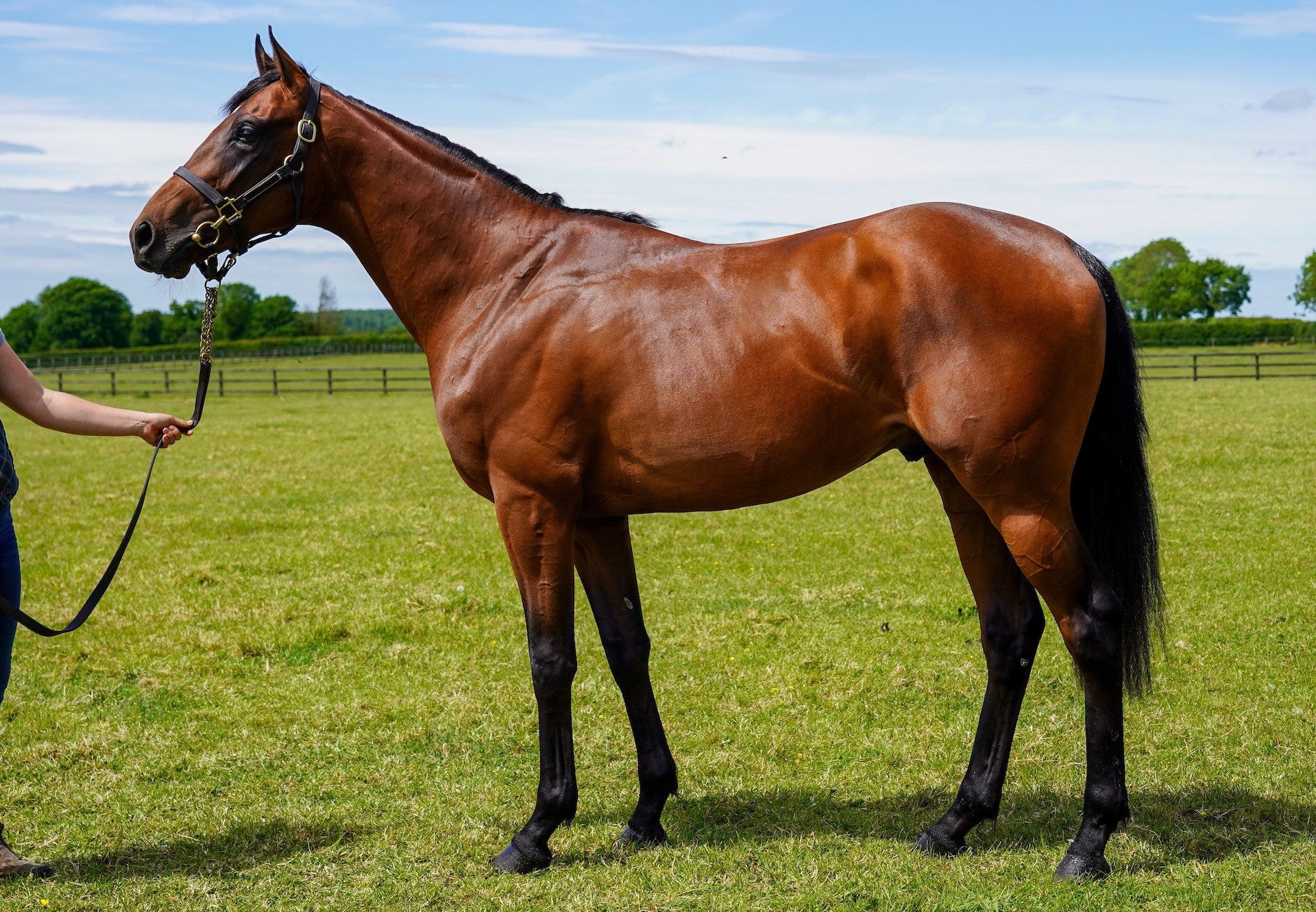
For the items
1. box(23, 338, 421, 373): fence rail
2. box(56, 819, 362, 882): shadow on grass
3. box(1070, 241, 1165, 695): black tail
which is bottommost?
box(56, 819, 362, 882): shadow on grass

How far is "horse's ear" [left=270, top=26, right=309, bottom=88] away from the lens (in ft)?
12.8

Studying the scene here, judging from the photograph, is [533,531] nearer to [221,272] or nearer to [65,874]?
[221,272]

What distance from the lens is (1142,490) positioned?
156 inches

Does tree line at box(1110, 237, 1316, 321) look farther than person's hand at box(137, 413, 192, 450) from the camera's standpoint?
Yes

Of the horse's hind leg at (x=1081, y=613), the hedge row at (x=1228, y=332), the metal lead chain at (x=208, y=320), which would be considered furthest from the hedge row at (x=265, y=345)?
the horse's hind leg at (x=1081, y=613)

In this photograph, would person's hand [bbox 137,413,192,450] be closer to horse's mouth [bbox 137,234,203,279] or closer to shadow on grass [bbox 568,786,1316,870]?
horse's mouth [bbox 137,234,203,279]

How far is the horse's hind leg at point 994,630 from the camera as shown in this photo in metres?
4.16

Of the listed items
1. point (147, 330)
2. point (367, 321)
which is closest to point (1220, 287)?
point (147, 330)

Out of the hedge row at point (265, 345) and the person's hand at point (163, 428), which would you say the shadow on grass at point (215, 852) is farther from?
the hedge row at point (265, 345)

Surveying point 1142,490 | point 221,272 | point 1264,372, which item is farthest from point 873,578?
point 1264,372

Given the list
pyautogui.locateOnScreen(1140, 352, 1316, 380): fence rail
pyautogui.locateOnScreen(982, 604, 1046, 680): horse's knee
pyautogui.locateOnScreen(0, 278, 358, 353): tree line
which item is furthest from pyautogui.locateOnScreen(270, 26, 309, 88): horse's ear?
pyautogui.locateOnScreen(0, 278, 358, 353): tree line

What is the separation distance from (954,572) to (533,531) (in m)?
5.60

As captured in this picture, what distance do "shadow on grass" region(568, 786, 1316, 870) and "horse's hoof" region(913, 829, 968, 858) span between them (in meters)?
0.07

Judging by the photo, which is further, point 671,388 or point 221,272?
point 221,272
